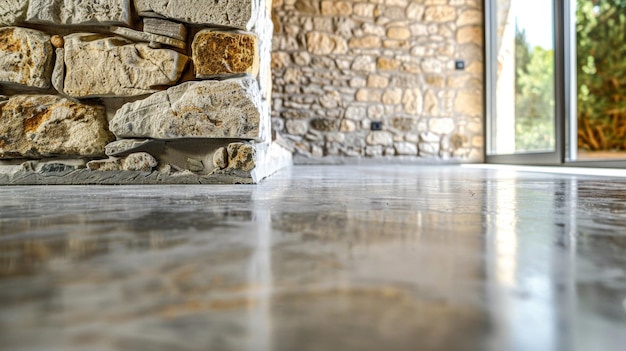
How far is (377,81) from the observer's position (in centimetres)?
527

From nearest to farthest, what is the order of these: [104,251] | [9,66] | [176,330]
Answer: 1. [176,330]
2. [104,251]
3. [9,66]

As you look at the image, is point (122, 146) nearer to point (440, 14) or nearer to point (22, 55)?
A: point (22, 55)

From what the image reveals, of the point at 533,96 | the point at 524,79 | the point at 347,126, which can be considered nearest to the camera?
the point at 533,96

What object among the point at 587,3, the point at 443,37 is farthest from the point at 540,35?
the point at 587,3

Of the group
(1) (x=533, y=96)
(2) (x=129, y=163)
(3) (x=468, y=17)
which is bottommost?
(2) (x=129, y=163)

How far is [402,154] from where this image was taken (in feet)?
17.5

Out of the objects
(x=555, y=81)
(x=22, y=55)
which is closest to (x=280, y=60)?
(x=555, y=81)

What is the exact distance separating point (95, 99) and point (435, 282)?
1.74 metres

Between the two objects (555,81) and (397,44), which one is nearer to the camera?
(555,81)

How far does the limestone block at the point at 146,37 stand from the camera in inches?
67.2

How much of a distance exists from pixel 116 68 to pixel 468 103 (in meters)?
4.66

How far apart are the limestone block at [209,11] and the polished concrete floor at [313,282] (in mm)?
1079

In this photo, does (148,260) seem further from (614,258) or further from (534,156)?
(534,156)

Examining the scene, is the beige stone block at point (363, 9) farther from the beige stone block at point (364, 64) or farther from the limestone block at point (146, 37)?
the limestone block at point (146, 37)
